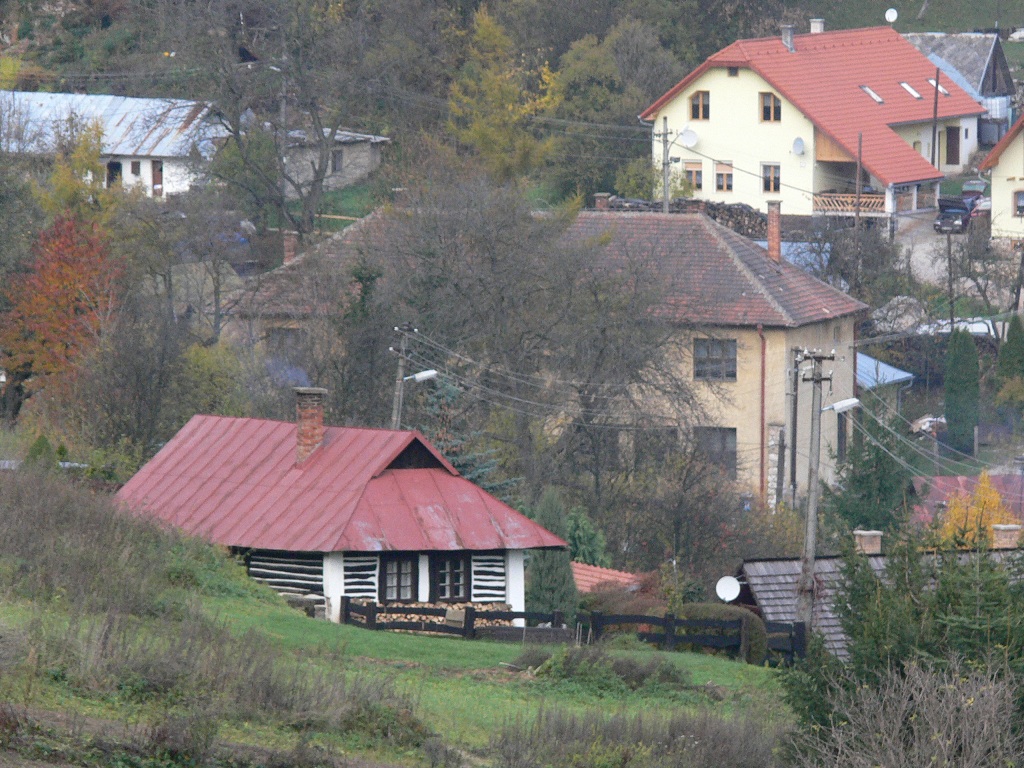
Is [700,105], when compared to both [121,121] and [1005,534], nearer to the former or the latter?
[121,121]

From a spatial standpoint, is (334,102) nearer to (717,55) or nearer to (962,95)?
(717,55)

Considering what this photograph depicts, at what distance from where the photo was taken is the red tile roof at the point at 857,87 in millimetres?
66812

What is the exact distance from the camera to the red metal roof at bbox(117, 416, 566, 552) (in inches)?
1067

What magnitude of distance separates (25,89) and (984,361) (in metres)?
38.9

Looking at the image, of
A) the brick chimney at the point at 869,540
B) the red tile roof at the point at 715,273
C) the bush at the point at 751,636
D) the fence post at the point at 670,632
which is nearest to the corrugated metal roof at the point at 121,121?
the red tile roof at the point at 715,273

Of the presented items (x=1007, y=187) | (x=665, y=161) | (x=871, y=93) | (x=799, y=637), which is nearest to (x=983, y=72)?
(x=871, y=93)

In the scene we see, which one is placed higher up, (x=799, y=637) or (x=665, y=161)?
(x=665, y=161)

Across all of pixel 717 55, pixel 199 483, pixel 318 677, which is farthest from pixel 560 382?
pixel 717 55

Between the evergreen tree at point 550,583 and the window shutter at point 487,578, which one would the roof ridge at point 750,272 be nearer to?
the evergreen tree at point 550,583

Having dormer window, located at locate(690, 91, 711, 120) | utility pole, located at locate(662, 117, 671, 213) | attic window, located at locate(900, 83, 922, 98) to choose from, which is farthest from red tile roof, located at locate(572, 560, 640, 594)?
attic window, located at locate(900, 83, 922, 98)

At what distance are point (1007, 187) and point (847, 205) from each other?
5.63 m

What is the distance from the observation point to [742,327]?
48.4m

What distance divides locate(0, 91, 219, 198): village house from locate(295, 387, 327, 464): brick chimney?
32.3m

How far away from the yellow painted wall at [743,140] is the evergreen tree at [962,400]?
16.8 meters
